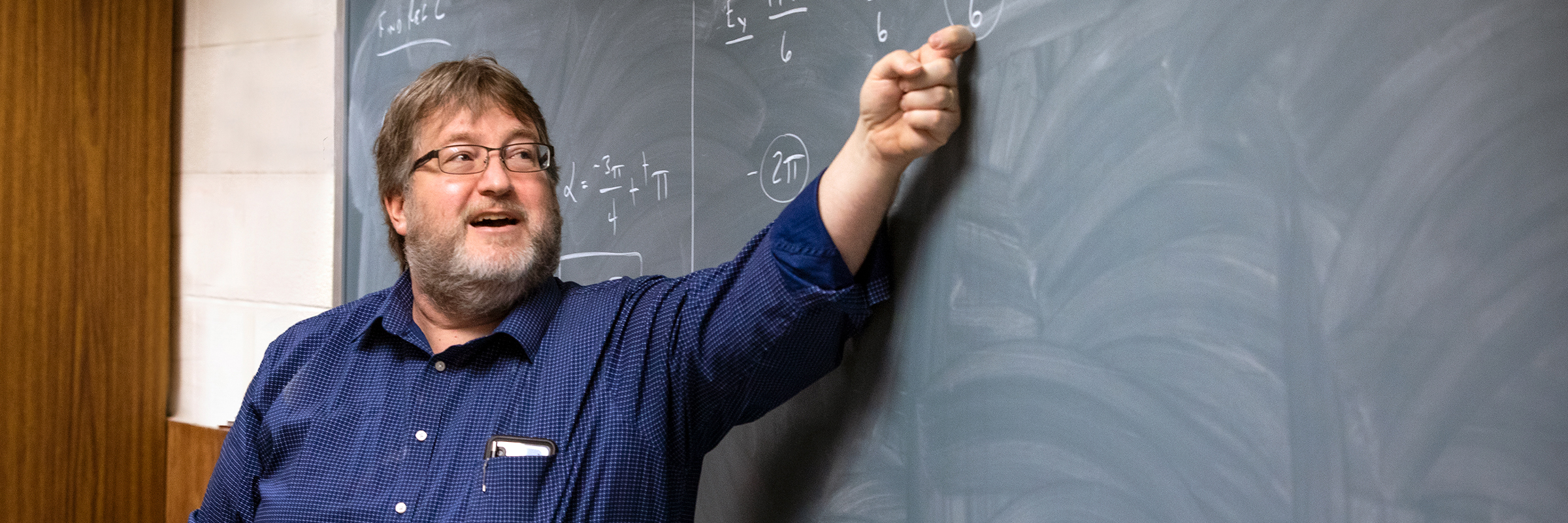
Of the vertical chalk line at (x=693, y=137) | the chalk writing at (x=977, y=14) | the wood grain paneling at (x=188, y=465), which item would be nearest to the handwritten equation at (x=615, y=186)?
the vertical chalk line at (x=693, y=137)

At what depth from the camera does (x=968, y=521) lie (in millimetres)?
1090

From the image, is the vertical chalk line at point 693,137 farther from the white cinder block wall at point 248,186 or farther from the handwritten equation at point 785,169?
the white cinder block wall at point 248,186

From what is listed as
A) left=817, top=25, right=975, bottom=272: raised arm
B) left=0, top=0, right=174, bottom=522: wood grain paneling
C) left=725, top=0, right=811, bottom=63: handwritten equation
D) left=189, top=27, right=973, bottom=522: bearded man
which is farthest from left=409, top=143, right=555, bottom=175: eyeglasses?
left=0, top=0, right=174, bottom=522: wood grain paneling

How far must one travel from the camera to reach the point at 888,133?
Answer: 3.39 ft

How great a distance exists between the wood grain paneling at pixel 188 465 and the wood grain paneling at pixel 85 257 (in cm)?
4

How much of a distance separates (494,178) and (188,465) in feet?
5.15

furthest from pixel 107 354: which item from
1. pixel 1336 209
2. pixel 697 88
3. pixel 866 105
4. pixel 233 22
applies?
pixel 1336 209

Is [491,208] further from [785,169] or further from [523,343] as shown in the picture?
[785,169]

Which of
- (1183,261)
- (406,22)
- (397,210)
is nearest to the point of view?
(1183,261)

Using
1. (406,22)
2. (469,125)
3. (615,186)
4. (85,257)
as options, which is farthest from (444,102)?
(85,257)

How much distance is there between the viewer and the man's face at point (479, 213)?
1.34 meters

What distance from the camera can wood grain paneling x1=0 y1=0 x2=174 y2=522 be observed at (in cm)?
214

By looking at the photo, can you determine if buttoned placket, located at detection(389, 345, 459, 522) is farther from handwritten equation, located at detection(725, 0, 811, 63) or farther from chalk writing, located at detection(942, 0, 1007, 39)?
chalk writing, located at detection(942, 0, 1007, 39)

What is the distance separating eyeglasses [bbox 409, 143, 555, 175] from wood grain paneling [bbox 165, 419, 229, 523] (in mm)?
1334
